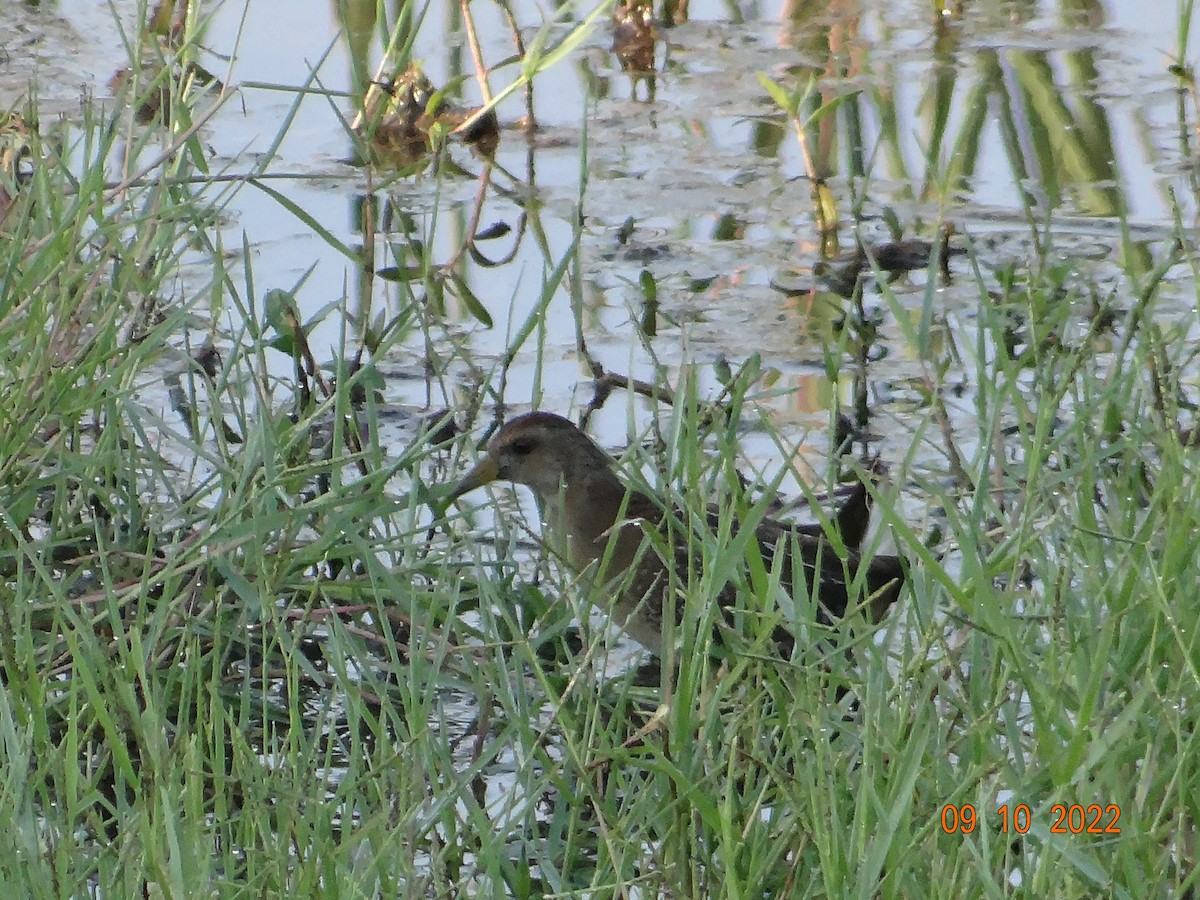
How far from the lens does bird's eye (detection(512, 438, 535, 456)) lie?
14.1 ft

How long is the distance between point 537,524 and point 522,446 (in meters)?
0.35

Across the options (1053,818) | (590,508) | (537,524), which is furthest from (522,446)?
(1053,818)

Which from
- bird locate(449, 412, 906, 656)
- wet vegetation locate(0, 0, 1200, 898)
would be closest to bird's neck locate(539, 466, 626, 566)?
bird locate(449, 412, 906, 656)

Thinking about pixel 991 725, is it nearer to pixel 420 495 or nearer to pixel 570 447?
pixel 420 495

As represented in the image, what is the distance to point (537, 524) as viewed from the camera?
462 centimetres

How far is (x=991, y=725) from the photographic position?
254 cm

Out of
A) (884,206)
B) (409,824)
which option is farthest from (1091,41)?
(409,824)

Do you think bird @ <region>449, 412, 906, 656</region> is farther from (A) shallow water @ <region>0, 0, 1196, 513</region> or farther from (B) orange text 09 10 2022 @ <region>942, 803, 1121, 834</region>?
(B) orange text 09 10 2022 @ <region>942, 803, 1121, 834</region>

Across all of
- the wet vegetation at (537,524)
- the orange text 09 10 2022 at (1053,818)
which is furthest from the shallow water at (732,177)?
the orange text 09 10 2022 at (1053,818)

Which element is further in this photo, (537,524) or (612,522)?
(537,524)

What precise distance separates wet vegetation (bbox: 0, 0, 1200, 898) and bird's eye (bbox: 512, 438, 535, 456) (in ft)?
0.39

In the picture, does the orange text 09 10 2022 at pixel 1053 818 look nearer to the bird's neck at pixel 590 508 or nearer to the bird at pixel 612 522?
the bird at pixel 612 522

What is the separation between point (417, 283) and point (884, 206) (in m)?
1.35

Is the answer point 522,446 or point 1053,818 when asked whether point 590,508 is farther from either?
point 1053,818
